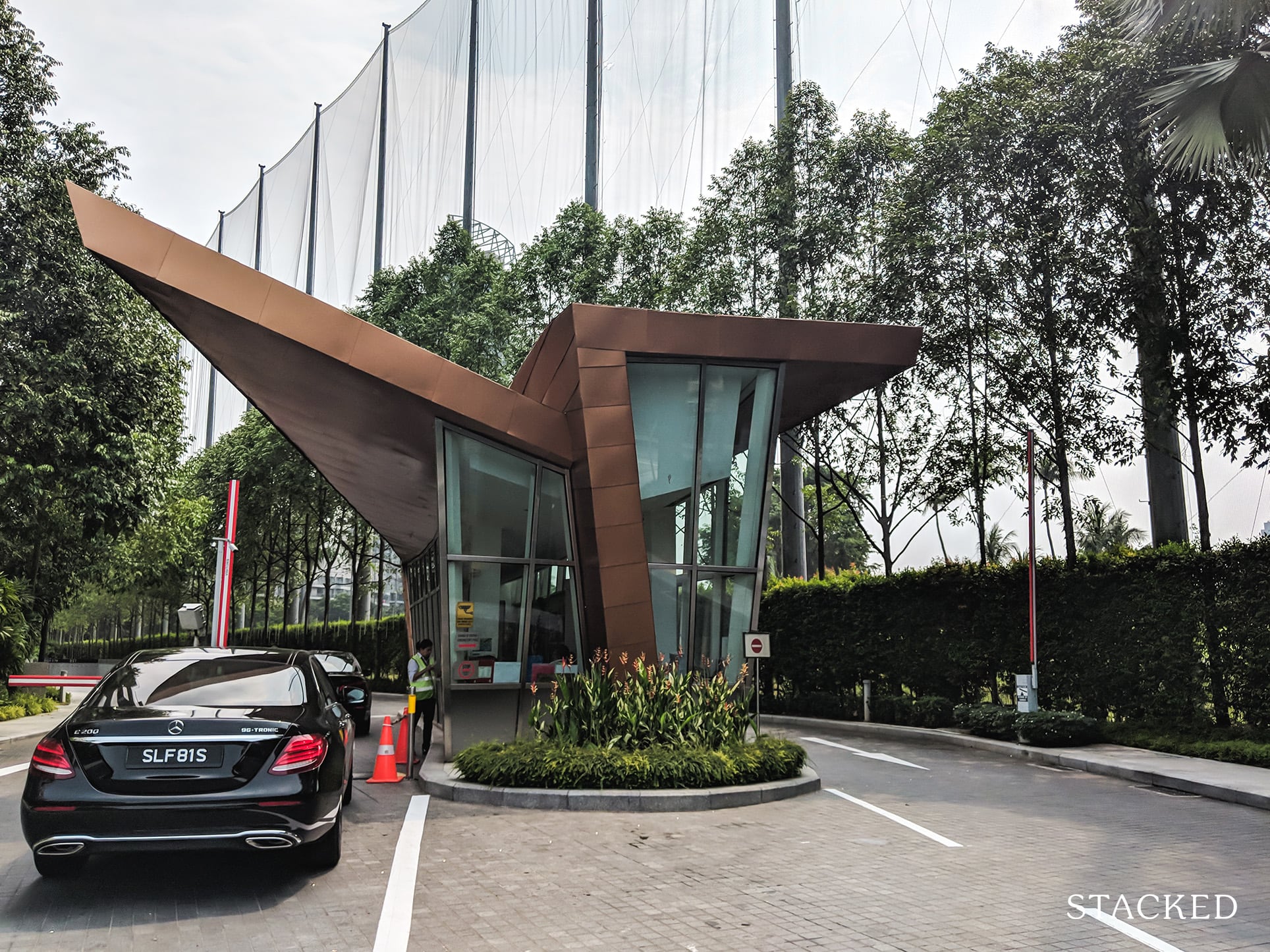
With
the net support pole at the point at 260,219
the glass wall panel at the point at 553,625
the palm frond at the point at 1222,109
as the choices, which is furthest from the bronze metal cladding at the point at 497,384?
the net support pole at the point at 260,219

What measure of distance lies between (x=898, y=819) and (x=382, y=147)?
2664 inches

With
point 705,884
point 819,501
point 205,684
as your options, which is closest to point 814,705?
point 819,501

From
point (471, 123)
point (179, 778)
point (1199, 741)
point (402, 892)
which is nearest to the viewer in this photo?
point (179, 778)

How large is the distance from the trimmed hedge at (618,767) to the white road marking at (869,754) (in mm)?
3725

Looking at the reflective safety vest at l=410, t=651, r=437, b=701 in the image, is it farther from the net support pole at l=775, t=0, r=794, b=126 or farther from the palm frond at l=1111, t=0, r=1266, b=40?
the net support pole at l=775, t=0, r=794, b=126

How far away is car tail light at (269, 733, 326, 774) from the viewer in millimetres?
6168

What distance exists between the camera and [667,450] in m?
15.1

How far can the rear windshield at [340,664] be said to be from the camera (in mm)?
17391

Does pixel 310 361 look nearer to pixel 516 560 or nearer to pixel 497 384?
pixel 497 384

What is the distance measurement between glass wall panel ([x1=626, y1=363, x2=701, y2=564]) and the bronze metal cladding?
61cm

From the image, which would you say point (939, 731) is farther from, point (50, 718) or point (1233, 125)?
point (50, 718)

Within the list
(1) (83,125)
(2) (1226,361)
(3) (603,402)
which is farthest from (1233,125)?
(1) (83,125)

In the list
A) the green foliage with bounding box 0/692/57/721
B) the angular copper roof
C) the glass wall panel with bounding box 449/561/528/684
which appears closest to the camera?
the angular copper roof

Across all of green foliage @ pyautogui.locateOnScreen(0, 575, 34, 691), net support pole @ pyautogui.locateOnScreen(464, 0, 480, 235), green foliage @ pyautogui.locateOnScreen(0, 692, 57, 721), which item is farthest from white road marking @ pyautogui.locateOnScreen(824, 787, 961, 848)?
net support pole @ pyautogui.locateOnScreen(464, 0, 480, 235)
